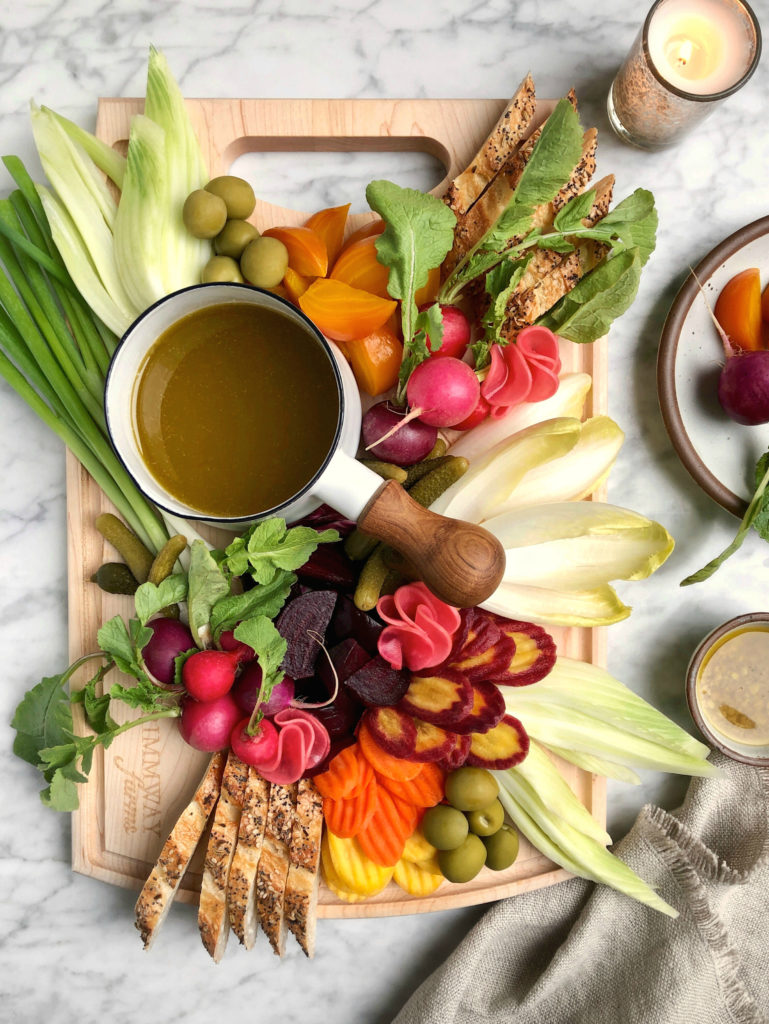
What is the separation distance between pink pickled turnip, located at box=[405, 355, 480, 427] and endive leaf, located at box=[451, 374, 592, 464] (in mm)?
97

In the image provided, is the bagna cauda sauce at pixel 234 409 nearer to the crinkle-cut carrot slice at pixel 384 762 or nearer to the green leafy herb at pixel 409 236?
the green leafy herb at pixel 409 236

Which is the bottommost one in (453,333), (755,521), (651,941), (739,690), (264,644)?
(651,941)

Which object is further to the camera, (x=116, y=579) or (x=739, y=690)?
(x=739, y=690)

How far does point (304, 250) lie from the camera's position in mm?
1307

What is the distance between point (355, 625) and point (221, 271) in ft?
2.06

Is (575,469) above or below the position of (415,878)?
above

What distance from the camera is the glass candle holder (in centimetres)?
134

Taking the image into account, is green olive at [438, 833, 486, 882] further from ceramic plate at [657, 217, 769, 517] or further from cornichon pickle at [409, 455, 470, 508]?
ceramic plate at [657, 217, 769, 517]

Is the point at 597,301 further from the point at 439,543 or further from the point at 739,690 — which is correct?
the point at 739,690

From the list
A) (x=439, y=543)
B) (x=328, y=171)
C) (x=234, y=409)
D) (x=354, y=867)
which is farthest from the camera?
(x=328, y=171)

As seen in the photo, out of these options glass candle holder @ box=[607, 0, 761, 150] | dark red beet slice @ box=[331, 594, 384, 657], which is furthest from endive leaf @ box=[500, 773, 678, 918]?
glass candle holder @ box=[607, 0, 761, 150]

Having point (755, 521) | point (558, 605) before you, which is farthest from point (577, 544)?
point (755, 521)

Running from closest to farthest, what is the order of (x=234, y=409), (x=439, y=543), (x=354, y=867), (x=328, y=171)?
(x=439, y=543), (x=234, y=409), (x=354, y=867), (x=328, y=171)

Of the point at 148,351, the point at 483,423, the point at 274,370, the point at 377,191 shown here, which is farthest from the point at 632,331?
the point at 148,351
